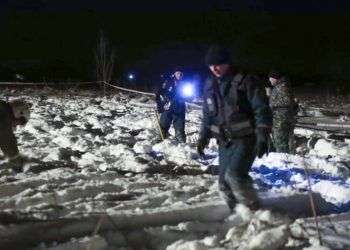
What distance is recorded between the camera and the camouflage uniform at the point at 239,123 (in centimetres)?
513

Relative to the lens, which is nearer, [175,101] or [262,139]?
[262,139]

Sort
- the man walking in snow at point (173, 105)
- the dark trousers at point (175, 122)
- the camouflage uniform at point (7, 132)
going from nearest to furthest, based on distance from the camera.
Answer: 1. the camouflage uniform at point (7, 132)
2. the man walking in snow at point (173, 105)
3. the dark trousers at point (175, 122)

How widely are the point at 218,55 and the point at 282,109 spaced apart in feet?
13.8

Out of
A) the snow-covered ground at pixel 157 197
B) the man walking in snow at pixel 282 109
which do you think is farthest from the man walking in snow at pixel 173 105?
the man walking in snow at pixel 282 109

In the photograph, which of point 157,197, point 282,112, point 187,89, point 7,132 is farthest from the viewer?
point 187,89

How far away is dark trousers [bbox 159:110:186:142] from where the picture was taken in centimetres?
1083

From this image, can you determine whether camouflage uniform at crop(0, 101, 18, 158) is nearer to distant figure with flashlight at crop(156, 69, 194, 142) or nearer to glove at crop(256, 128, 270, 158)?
distant figure with flashlight at crop(156, 69, 194, 142)

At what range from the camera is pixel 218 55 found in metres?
5.21

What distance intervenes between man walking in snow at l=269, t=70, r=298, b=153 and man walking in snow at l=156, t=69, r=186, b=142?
82.1 inches

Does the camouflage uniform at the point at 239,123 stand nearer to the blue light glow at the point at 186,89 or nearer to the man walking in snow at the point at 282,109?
the man walking in snow at the point at 282,109

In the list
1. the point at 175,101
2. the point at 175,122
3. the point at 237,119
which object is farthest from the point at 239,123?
the point at 175,122

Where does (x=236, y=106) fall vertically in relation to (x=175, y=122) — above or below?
above

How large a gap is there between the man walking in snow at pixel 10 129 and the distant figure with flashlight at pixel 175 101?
11.3 ft

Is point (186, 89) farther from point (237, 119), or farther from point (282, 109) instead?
point (237, 119)
